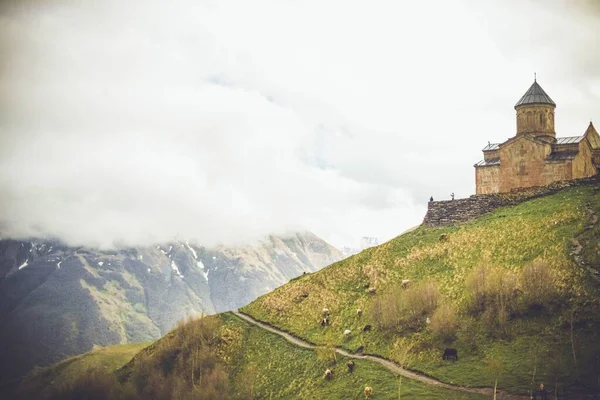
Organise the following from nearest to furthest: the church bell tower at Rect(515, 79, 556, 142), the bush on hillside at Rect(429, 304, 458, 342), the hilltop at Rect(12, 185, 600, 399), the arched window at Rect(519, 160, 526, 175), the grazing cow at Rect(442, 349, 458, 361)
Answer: the hilltop at Rect(12, 185, 600, 399) → the grazing cow at Rect(442, 349, 458, 361) → the bush on hillside at Rect(429, 304, 458, 342) → the arched window at Rect(519, 160, 526, 175) → the church bell tower at Rect(515, 79, 556, 142)

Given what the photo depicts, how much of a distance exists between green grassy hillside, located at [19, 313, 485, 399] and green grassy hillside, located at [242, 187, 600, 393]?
3.15m

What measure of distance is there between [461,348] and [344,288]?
27955mm

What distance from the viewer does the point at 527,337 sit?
54906 millimetres

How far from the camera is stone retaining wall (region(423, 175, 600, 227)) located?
287 ft

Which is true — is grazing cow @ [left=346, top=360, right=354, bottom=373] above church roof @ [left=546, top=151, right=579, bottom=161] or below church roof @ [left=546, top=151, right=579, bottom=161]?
below

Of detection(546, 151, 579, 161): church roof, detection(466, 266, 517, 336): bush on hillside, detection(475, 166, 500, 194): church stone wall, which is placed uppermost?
detection(546, 151, 579, 161): church roof

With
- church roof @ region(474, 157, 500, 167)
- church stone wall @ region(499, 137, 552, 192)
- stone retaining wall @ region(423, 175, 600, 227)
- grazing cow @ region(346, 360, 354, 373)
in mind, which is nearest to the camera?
grazing cow @ region(346, 360, 354, 373)

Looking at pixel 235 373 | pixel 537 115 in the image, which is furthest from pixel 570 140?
pixel 235 373

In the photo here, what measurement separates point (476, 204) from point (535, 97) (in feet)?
80.8

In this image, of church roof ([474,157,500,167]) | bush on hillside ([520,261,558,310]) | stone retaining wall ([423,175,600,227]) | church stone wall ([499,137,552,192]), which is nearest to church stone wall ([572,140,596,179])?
church stone wall ([499,137,552,192])

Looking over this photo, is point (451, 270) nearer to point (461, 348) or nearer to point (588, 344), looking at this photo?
point (461, 348)

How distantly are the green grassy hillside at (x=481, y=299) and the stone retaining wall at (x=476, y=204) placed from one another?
2525 mm

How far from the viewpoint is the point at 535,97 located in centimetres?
10162

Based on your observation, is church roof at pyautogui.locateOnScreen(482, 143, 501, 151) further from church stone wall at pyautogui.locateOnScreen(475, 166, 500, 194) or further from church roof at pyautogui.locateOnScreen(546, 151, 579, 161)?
church roof at pyautogui.locateOnScreen(546, 151, 579, 161)
